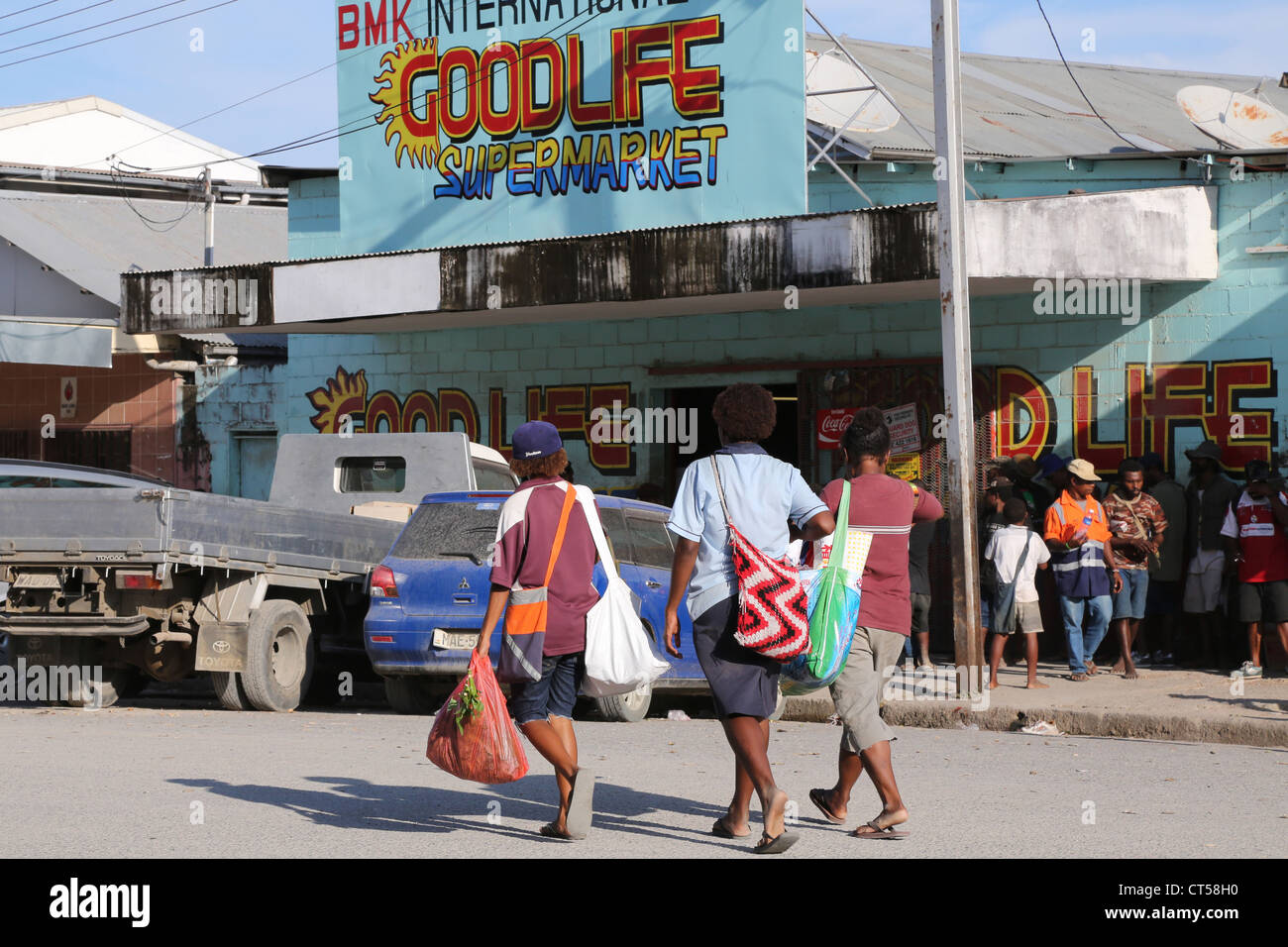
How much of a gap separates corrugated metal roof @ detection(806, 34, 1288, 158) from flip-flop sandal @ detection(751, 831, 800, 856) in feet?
32.3

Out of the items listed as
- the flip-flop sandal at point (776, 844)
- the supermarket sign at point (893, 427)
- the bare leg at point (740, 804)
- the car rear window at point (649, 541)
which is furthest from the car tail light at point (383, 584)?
the supermarket sign at point (893, 427)

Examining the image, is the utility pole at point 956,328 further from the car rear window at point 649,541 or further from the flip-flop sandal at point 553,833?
the flip-flop sandal at point 553,833

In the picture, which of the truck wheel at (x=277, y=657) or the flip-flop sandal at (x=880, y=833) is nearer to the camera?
the flip-flop sandal at (x=880, y=833)

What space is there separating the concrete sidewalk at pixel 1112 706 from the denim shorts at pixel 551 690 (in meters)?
5.19

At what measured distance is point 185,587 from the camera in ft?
38.5

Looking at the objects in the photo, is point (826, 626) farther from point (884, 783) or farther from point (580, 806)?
point (580, 806)

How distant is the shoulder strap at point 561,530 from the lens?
673 centimetres

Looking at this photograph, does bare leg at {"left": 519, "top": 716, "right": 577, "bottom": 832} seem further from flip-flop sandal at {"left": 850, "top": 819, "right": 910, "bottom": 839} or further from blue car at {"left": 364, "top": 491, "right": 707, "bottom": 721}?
blue car at {"left": 364, "top": 491, "right": 707, "bottom": 721}

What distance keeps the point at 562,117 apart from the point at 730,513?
12.0m

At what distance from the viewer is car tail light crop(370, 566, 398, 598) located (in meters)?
11.3

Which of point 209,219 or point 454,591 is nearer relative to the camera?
point 454,591

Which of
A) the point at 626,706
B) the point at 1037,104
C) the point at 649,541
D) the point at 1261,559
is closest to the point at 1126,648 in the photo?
the point at 1261,559
